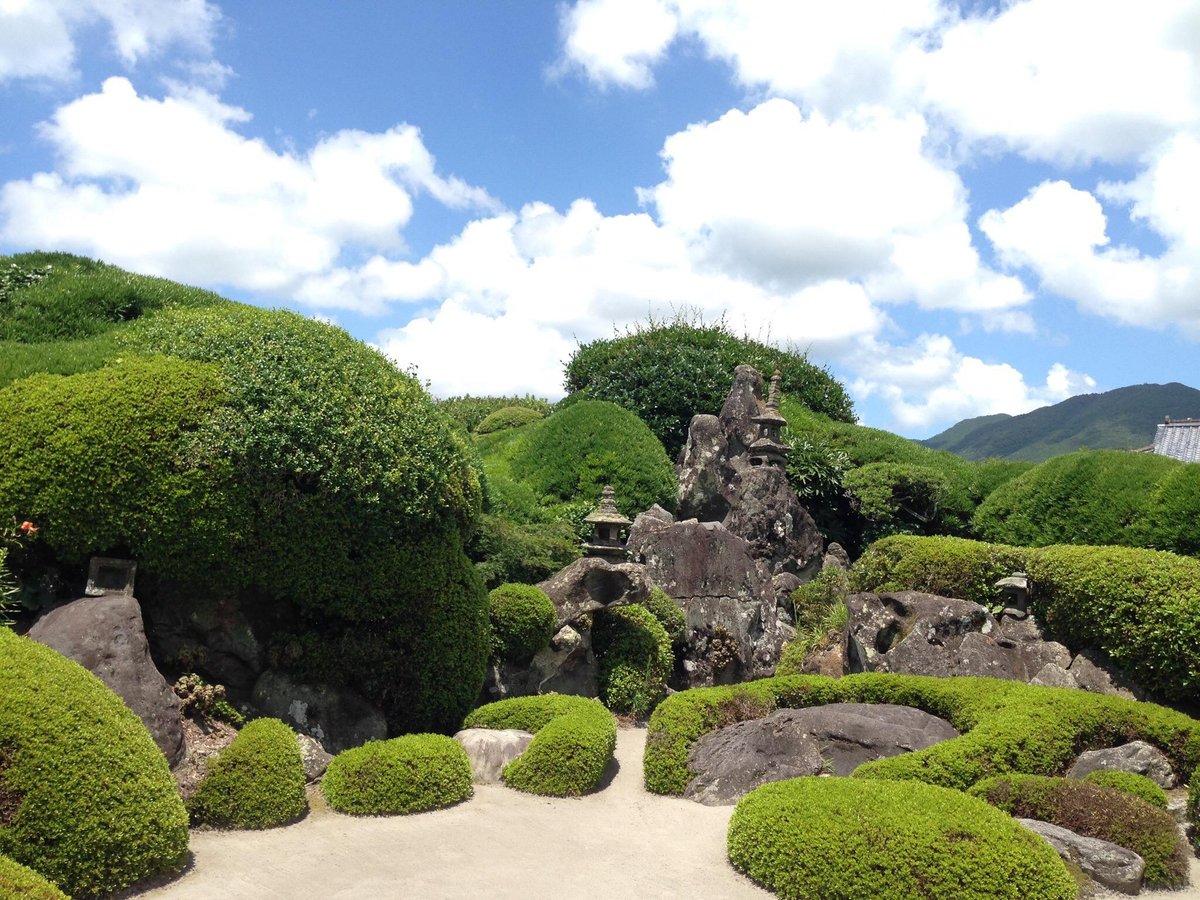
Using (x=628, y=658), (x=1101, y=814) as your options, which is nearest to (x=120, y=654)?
(x=628, y=658)

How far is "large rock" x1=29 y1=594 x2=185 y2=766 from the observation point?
7680mm

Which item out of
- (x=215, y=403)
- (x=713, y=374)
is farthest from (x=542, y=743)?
(x=713, y=374)

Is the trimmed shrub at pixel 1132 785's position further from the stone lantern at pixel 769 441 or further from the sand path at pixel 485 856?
the stone lantern at pixel 769 441

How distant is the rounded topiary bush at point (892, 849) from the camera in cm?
644

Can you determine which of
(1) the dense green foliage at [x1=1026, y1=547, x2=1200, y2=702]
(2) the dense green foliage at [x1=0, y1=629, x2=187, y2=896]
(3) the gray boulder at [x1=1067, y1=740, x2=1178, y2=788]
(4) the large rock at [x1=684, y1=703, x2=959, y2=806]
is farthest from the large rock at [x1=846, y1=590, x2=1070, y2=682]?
(2) the dense green foliage at [x1=0, y1=629, x2=187, y2=896]

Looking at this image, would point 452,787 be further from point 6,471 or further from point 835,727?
point 6,471

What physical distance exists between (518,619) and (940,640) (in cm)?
543

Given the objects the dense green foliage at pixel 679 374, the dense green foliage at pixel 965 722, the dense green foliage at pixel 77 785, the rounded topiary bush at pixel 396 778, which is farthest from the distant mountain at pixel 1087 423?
the dense green foliage at pixel 77 785

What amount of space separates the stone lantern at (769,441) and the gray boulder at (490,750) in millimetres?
9964

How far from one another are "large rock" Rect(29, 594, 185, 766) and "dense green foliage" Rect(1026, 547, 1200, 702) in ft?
33.9

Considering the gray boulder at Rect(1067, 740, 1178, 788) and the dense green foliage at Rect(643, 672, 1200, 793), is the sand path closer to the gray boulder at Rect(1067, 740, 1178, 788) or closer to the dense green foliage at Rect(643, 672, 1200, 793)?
the dense green foliage at Rect(643, 672, 1200, 793)

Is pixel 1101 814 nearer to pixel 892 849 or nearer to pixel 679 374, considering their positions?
pixel 892 849

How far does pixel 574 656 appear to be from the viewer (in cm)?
1251

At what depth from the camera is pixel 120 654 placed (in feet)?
25.7
